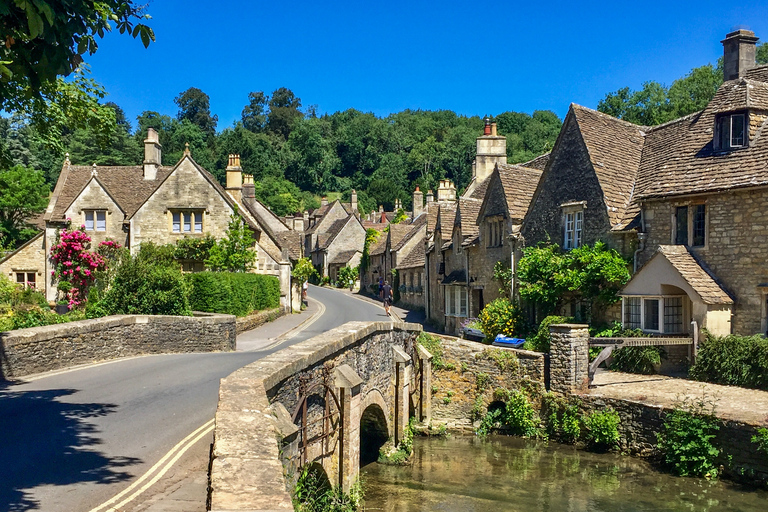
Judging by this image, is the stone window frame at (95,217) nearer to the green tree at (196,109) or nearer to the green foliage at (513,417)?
the green foliage at (513,417)

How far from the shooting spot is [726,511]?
14.8 m

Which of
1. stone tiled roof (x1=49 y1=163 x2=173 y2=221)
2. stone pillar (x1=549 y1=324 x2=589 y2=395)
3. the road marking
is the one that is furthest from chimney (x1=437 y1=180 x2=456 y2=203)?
the road marking

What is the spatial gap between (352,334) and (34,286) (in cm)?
3012

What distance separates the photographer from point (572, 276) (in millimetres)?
24531

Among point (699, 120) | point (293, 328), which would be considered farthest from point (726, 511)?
point (293, 328)

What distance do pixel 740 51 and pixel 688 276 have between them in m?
9.99

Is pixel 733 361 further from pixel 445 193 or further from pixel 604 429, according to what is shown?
pixel 445 193

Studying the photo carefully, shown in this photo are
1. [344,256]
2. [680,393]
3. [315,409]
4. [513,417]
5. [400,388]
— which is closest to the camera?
[315,409]

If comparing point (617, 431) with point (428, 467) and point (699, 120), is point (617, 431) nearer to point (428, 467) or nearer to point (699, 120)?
point (428, 467)

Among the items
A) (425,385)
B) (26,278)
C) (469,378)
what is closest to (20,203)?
(26,278)

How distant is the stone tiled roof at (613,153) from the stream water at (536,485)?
Answer: 860cm

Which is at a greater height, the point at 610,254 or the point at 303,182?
the point at 303,182

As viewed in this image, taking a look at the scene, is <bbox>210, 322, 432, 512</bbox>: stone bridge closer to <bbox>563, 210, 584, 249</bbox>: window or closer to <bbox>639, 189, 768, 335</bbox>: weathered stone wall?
<bbox>563, 210, 584, 249</bbox>: window

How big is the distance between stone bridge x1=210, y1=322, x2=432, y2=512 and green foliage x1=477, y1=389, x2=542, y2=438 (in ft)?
6.60
